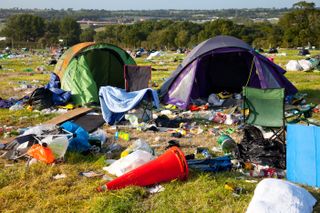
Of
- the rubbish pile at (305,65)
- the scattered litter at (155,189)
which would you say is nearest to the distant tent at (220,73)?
the scattered litter at (155,189)

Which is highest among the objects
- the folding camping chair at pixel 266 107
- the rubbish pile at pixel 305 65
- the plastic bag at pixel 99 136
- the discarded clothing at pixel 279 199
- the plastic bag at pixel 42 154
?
the folding camping chair at pixel 266 107

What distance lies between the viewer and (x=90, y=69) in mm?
11992

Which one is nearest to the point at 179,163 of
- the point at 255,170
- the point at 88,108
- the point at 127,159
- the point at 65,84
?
the point at 127,159

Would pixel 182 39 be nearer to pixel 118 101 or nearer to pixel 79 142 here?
pixel 118 101

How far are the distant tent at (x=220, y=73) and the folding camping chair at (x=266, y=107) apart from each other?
324cm

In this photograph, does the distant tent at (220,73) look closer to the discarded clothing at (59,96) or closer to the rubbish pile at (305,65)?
the discarded clothing at (59,96)

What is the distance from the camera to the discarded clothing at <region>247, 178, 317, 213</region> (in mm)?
3871

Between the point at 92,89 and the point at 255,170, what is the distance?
6098 mm

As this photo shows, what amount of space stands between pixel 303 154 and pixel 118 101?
4.53 meters

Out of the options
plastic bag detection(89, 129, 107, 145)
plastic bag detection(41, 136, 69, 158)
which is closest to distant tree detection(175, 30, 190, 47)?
plastic bag detection(89, 129, 107, 145)

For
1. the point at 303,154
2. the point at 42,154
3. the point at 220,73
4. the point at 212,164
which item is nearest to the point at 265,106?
the point at 212,164

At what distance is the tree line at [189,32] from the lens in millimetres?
46812

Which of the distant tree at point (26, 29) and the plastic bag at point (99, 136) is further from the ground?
the plastic bag at point (99, 136)

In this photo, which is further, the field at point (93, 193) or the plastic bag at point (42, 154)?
the plastic bag at point (42, 154)
